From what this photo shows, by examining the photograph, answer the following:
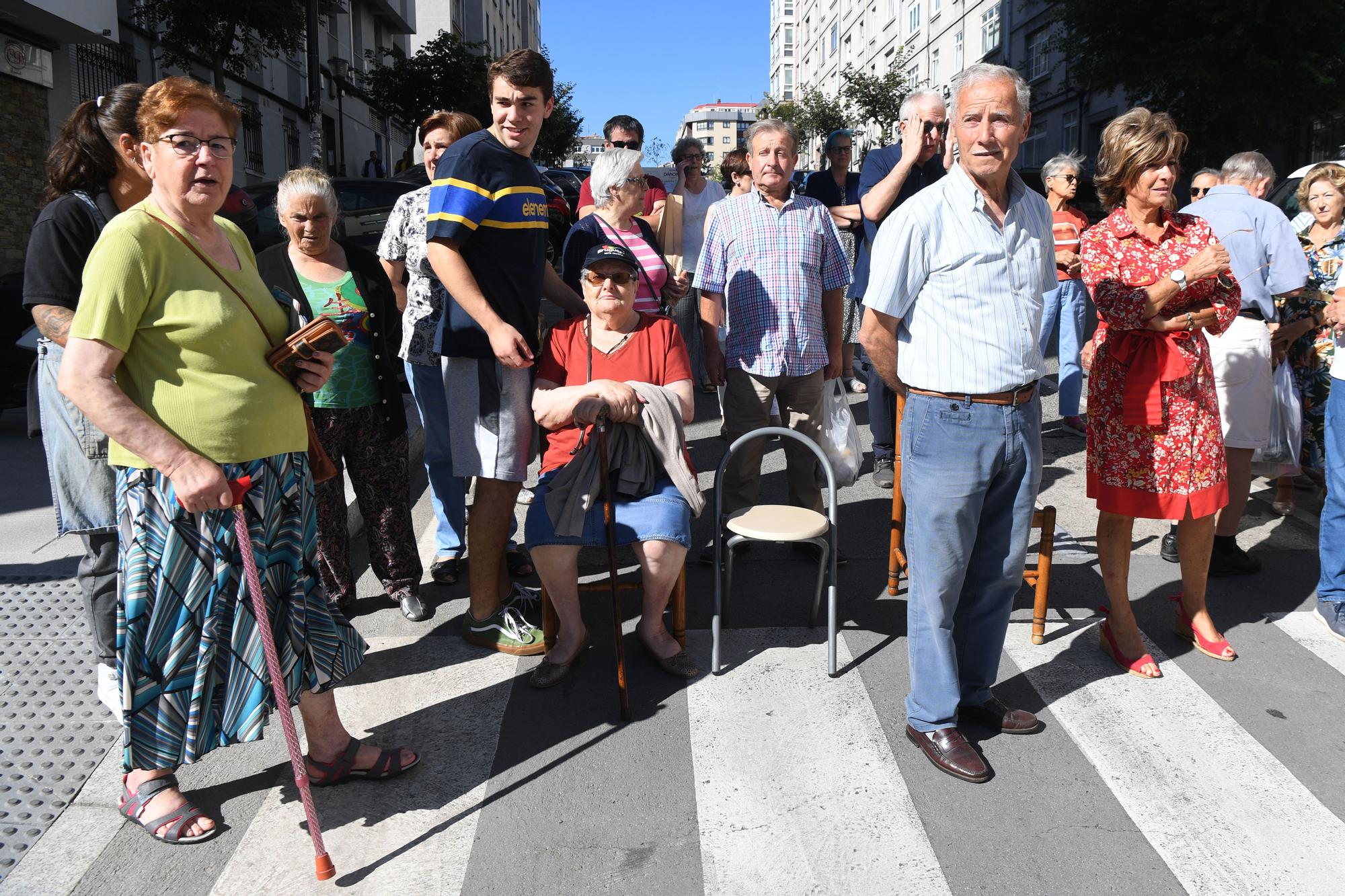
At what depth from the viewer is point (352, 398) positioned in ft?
14.5

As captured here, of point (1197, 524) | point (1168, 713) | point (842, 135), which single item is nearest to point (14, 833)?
point (1168, 713)

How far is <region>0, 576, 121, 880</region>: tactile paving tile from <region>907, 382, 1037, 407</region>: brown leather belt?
2.96 m

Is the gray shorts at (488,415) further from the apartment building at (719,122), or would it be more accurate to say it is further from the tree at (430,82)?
the apartment building at (719,122)

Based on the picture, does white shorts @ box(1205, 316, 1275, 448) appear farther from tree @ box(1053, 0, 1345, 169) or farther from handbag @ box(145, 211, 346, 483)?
tree @ box(1053, 0, 1345, 169)

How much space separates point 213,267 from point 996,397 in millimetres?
2316

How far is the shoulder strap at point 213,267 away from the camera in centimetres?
265

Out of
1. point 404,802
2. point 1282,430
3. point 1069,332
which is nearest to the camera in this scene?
point 404,802

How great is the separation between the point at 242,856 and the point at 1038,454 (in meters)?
2.69

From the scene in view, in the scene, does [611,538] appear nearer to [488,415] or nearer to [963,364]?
[488,415]

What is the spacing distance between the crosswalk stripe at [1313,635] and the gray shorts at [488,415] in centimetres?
328

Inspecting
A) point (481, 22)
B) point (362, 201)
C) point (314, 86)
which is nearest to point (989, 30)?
point (481, 22)

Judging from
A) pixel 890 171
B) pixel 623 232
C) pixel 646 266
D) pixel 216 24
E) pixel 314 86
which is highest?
pixel 216 24

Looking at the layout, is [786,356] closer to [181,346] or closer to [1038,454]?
[1038,454]

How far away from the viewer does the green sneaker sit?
411 cm
